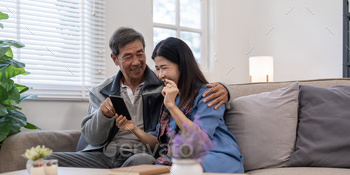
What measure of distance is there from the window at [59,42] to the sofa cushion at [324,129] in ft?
5.35

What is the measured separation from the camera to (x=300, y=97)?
6.36 ft

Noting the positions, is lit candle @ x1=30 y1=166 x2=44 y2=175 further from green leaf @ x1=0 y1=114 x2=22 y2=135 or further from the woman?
green leaf @ x1=0 y1=114 x2=22 y2=135

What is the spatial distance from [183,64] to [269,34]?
2691mm

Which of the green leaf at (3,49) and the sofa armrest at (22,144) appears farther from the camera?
the green leaf at (3,49)

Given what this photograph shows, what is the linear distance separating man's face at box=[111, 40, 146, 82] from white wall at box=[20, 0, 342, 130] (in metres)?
0.93

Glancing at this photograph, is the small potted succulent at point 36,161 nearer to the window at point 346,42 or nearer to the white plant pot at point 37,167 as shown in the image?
the white plant pot at point 37,167

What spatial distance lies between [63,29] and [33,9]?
0.81ft

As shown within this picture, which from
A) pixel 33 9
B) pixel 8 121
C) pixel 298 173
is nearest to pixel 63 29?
pixel 33 9

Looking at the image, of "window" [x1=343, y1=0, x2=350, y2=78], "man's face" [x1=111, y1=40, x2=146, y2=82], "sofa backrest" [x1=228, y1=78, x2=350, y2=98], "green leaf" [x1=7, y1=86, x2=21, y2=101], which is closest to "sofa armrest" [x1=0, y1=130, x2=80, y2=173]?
"green leaf" [x1=7, y1=86, x2=21, y2=101]

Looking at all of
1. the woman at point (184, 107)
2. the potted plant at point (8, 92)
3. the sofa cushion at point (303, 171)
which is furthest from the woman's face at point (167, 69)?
the potted plant at point (8, 92)

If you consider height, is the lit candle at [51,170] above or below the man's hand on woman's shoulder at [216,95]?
below

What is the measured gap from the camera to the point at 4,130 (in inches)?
78.5

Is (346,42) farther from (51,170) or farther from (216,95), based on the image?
(51,170)

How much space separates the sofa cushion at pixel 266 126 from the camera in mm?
1848
